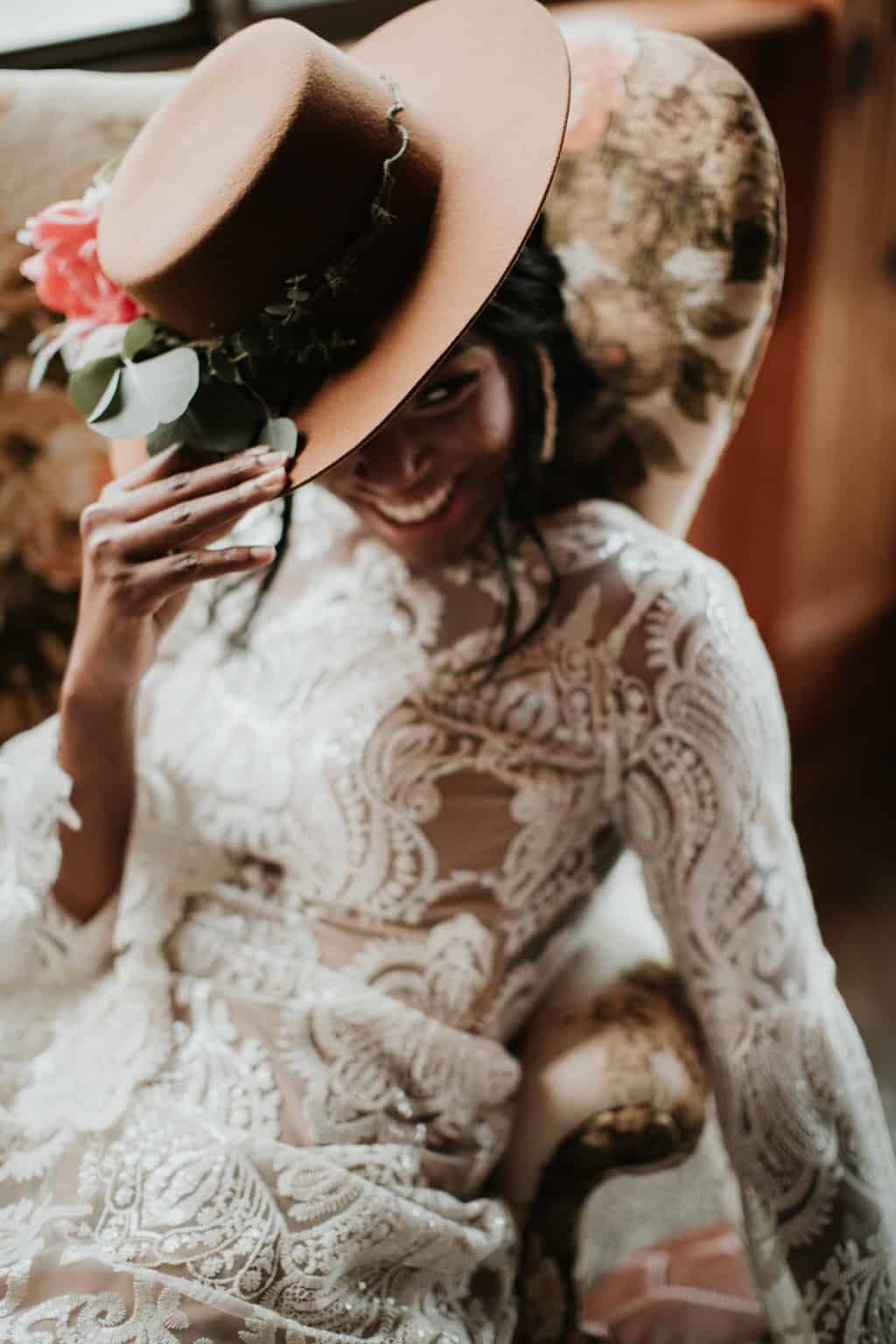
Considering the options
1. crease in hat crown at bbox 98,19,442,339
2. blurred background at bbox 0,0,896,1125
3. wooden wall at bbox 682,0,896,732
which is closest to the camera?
crease in hat crown at bbox 98,19,442,339

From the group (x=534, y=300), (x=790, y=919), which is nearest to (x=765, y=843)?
(x=790, y=919)

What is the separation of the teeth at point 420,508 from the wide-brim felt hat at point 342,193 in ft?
0.43

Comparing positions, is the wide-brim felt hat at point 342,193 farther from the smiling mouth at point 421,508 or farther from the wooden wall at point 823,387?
the wooden wall at point 823,387

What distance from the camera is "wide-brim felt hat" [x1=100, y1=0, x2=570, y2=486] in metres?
0.70

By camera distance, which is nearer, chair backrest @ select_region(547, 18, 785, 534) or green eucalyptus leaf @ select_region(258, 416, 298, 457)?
green eucalyptus leaf @ select_region(258, 416, 298, 457)

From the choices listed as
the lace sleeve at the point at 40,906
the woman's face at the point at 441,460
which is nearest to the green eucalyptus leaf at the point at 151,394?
the woman's face at the point at 441,460

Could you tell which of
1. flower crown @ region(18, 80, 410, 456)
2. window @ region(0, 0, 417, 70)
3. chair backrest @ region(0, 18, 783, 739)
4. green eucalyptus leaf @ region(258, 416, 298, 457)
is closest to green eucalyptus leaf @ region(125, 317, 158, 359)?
flower crown @ region(18, 80, 410, 456)

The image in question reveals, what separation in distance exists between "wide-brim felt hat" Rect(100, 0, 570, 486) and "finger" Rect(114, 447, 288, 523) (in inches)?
1.1

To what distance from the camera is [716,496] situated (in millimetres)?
1984

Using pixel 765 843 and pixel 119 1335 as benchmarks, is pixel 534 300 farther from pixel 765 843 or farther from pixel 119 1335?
pixel 119 1335

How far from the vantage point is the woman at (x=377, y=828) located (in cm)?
75

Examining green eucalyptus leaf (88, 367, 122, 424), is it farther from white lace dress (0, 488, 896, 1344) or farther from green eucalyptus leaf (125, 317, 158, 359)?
white lace dress (0, 488, 896, 1344)

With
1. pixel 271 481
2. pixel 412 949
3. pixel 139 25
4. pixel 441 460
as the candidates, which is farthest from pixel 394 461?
pixel 139 25

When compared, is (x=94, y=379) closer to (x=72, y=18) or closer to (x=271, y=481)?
(x=271, y=481)
